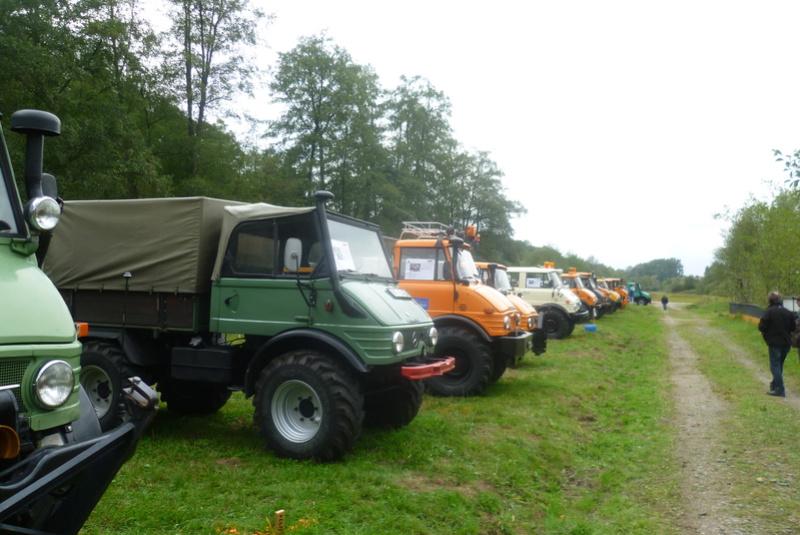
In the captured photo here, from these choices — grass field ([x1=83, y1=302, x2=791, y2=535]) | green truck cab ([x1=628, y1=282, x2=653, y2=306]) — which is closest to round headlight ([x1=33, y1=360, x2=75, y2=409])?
grass field ([x1=83, y1=302, x2=791, y2=535])

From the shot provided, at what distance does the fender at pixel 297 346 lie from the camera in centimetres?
609

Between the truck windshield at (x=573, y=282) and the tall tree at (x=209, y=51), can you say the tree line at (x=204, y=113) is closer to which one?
the tall tree at (x=209, y=51)

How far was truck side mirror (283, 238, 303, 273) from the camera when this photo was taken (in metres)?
6.52

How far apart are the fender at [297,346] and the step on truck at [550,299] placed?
14.3 meters

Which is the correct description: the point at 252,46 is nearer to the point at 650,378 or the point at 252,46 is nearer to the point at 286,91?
the point at 286,91

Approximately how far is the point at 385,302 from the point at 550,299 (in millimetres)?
14487

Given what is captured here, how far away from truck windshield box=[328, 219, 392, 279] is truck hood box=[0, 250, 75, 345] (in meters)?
3.34

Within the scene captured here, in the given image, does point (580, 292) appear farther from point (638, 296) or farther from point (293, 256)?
point (638, 296)

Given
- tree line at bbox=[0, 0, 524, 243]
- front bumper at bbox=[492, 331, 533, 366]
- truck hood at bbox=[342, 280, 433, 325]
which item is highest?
tree line at bbox=[0, 0, 524, 243]

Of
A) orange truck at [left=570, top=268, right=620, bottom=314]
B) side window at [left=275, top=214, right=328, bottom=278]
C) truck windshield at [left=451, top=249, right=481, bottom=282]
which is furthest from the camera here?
orange truck at [left=570, top=268, right=620, bottom=314]

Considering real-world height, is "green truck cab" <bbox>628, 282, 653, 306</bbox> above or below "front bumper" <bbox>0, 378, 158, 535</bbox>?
above

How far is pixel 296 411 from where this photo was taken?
6.30 m

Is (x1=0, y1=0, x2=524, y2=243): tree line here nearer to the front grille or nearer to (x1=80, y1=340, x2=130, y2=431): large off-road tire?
(x1=80, y1=340, x2=130, y2=431): large off-road tire

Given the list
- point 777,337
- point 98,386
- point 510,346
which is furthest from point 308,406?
point 777,337
